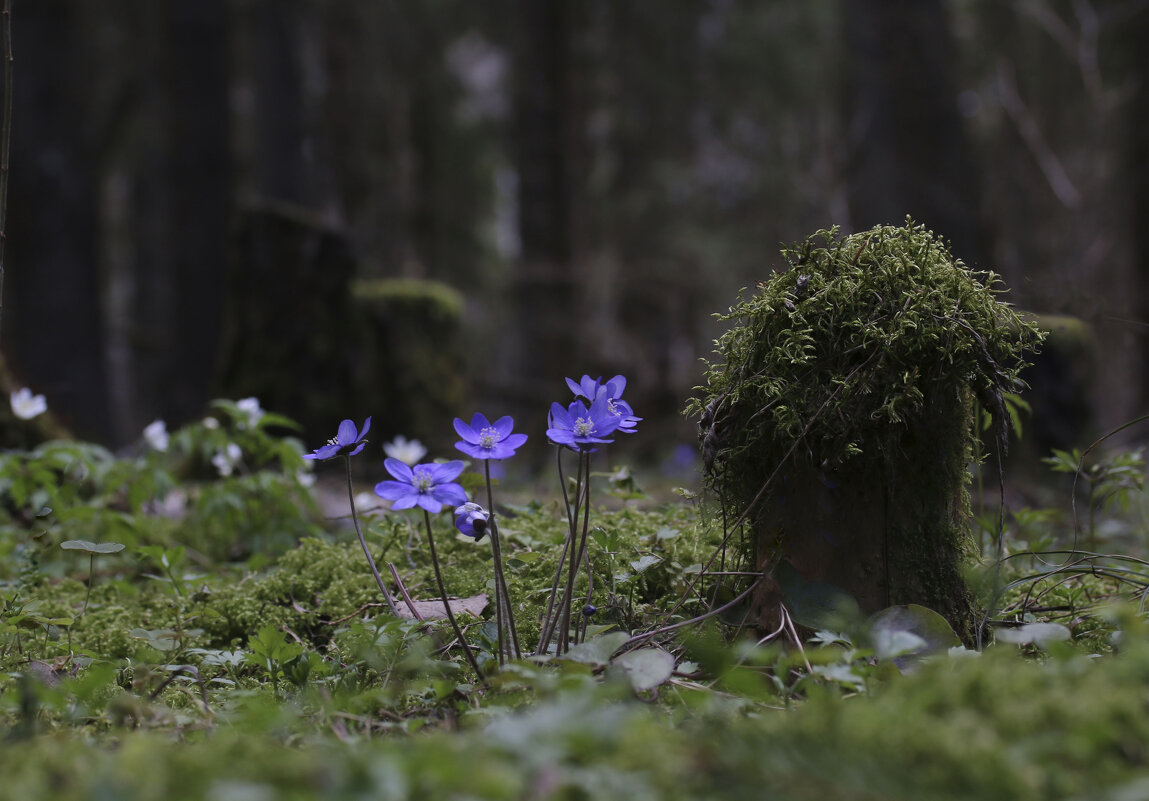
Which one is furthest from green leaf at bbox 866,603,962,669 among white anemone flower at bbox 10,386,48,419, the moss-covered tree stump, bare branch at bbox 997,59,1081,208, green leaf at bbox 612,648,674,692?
bare branch at bbox 997,59,1081,208

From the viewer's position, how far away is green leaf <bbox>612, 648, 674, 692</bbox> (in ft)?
4.91

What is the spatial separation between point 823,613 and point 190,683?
1.55 meters

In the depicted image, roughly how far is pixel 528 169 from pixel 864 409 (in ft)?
32.6

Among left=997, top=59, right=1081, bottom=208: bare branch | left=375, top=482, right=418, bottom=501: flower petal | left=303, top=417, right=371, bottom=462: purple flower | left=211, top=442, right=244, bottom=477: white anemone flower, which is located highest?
left=997, top=59, right=1081, bottom=208: bare branch

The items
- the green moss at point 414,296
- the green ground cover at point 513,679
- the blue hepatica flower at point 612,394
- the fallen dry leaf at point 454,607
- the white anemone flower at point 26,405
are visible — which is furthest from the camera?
the green moss at point 414,296

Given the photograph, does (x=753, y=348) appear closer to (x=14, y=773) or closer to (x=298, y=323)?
(x=14, y=773)

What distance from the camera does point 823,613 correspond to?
1.88m

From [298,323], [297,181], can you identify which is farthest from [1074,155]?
[298,323]

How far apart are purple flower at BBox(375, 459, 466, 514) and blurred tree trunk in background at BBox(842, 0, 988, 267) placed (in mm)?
7024

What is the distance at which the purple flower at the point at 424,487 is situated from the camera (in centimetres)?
154

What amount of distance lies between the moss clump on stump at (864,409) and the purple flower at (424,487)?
26.8 inches

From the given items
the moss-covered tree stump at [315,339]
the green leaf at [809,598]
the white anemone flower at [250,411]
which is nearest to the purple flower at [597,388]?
the green leaf at [809,598]

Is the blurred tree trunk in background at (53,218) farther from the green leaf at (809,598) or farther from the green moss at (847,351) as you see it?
the green leaf at (809,598)

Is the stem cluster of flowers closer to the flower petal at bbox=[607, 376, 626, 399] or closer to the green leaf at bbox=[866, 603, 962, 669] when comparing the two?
the flower petal at bbox=[607, 376, 626, 399]
